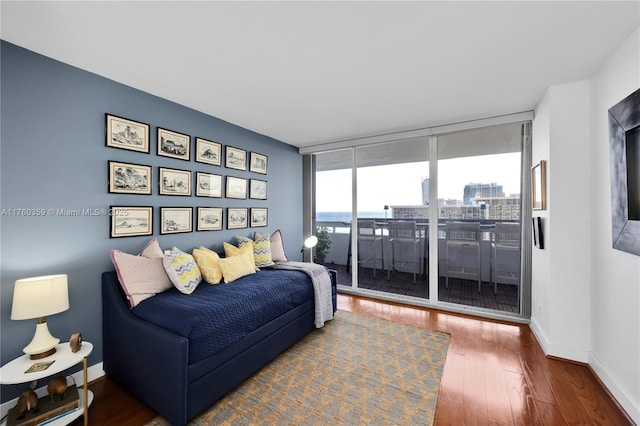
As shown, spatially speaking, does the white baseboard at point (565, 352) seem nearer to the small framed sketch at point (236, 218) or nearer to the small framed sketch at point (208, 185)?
the small framed sketch at point (236, 218)

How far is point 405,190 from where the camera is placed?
3.98 meters

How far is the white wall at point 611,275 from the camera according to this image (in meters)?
1.72

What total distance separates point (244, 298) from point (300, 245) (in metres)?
2.61

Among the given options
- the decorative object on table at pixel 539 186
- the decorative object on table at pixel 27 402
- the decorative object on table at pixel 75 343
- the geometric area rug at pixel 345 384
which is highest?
the decorative object on table at pixel 539 186

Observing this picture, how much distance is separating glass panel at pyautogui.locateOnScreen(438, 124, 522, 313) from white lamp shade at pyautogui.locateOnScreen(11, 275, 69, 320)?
398cm

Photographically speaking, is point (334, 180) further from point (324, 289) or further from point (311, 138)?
point (324, 289)

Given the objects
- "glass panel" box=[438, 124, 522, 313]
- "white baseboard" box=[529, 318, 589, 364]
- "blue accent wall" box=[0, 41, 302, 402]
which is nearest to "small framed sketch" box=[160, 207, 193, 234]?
"blue accent wall" box=[0, 41, 302, 402]

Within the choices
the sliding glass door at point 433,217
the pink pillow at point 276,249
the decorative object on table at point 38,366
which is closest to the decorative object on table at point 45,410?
the decorative object on table at point 38,366

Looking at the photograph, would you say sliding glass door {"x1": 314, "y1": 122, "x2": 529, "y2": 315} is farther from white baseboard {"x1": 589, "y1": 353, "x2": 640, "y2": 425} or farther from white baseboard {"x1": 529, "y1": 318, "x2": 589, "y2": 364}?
white baseboard {"x1": 589, "y1": 353, "x2": 640, "y2": 425}

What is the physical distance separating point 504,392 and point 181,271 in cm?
279

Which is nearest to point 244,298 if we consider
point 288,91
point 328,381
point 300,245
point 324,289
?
point 328,381

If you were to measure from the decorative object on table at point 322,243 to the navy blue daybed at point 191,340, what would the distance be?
2.22 m

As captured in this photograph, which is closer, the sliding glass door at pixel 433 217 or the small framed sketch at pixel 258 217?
the sliding glass door at pixel 433 217

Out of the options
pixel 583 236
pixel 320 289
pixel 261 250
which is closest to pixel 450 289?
pixel 583 236
